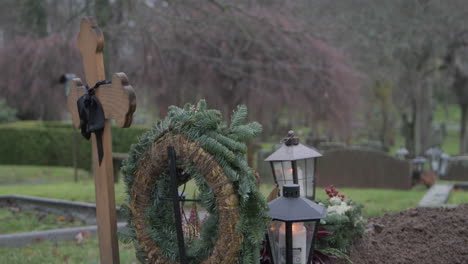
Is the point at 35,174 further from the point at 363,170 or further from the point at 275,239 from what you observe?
the point at 275,239

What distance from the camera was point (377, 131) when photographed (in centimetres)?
3344

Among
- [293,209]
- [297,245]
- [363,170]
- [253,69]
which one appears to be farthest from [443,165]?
[293,209]

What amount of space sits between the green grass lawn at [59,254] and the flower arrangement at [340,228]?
2.17 meters

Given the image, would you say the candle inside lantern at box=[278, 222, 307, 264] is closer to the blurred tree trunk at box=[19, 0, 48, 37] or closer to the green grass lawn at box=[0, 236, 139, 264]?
the green grass lawn at box=[0, 236, 139, 264]

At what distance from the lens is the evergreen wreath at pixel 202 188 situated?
311 centimetres

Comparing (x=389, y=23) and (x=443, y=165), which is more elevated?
(x=389, y=23)

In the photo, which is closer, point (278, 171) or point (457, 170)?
point (278, 171)

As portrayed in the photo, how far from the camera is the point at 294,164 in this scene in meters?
4.52

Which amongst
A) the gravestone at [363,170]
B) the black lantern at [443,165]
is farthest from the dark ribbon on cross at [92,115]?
the black lantern at [443,165]

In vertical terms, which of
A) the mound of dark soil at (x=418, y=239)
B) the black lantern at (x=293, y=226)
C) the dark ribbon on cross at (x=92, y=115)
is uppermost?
the dark ribbon on cross at (x=92, y=115)

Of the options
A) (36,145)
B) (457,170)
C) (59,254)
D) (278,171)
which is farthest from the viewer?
(36,145)

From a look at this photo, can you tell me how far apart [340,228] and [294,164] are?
2.16ft

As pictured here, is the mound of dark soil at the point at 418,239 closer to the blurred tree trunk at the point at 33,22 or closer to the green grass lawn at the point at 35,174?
the green grass lawn at the point at 35,174

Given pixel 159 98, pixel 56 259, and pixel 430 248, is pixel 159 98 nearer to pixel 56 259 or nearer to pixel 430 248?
pixel 56 259
